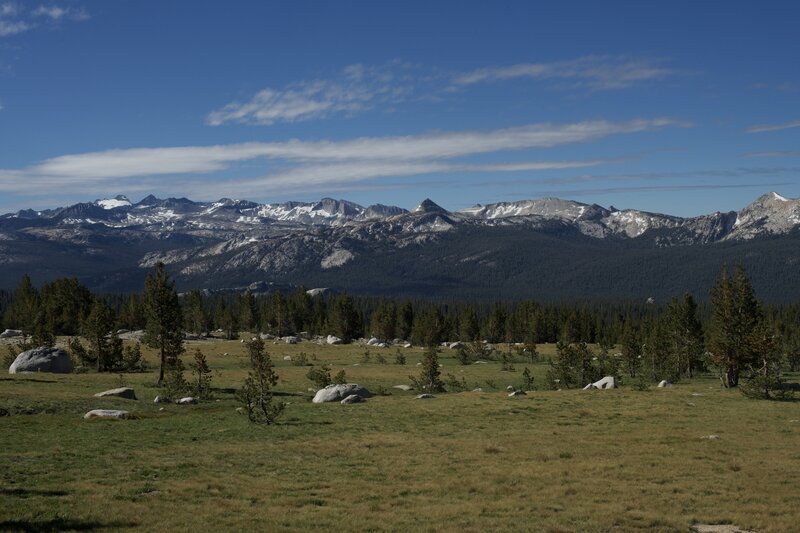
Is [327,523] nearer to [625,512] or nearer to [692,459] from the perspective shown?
[625,512]

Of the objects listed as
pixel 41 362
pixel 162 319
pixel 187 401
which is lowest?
pixel 187 401

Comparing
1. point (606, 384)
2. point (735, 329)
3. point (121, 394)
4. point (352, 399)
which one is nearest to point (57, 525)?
point (121, 394)

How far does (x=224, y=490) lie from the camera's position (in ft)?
82.1

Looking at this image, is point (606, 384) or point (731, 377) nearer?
point (731, 377)

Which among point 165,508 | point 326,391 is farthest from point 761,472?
point 326,391

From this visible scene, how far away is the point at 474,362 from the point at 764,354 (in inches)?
2074

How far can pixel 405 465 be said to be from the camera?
30312mm

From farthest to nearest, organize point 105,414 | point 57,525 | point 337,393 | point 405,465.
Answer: point 337,393 < point 105,414 < point 405,465 < point 57,525

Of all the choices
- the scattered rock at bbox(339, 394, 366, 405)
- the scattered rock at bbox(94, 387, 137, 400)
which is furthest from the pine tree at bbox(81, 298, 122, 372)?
the scattered rock at bbox(339, 394, 366, 405)

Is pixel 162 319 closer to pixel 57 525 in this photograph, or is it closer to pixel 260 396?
pixel 260 396

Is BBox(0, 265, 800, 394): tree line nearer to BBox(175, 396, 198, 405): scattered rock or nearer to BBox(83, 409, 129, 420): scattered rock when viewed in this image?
BBox(175, 396, 198, 405): scattered rock

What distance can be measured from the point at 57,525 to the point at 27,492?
505 centimetres

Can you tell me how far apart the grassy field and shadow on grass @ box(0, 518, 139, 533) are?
0.08 m

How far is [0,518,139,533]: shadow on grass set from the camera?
18391 millimetres
